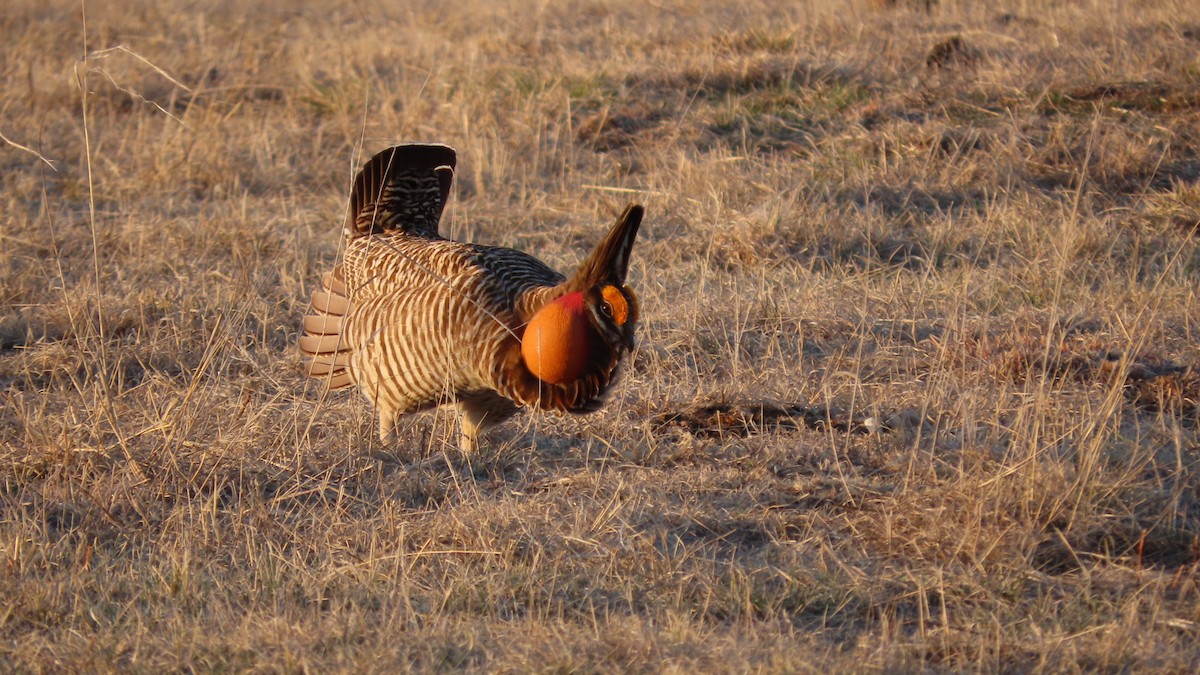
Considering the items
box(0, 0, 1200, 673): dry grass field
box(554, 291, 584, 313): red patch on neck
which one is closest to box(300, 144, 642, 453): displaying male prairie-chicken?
box(554, 291, 584, 313): red patch on neck

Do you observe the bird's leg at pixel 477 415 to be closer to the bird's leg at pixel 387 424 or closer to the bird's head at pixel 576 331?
the bird's leg at pixel 387 424

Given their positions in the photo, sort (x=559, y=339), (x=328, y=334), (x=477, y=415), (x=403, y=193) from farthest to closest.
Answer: (x=403, y=193)
(x=328, y=334)
(x=477, y=415)
(x=559, y=339)

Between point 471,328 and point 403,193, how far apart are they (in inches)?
51.2

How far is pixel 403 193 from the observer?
4.83 m

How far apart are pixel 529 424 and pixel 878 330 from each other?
4.80 feet

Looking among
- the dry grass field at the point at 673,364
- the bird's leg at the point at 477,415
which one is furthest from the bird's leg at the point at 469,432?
the dry grass field at the point at 673,364

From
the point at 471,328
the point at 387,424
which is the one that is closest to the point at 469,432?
the point at 387,424

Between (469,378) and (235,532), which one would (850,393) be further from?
(235,532)

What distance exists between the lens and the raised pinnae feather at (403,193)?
4793 mm

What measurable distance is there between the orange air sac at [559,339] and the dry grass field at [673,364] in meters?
0.35

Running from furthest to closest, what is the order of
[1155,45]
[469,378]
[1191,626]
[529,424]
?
1. [1155,45]
2. [529,424]
3. [469,378]
4. [1191,626]

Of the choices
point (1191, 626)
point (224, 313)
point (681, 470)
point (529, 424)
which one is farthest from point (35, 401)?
point (1191, 626)

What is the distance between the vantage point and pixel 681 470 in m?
3.76

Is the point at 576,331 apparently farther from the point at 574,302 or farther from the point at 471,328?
the point at 471,328
